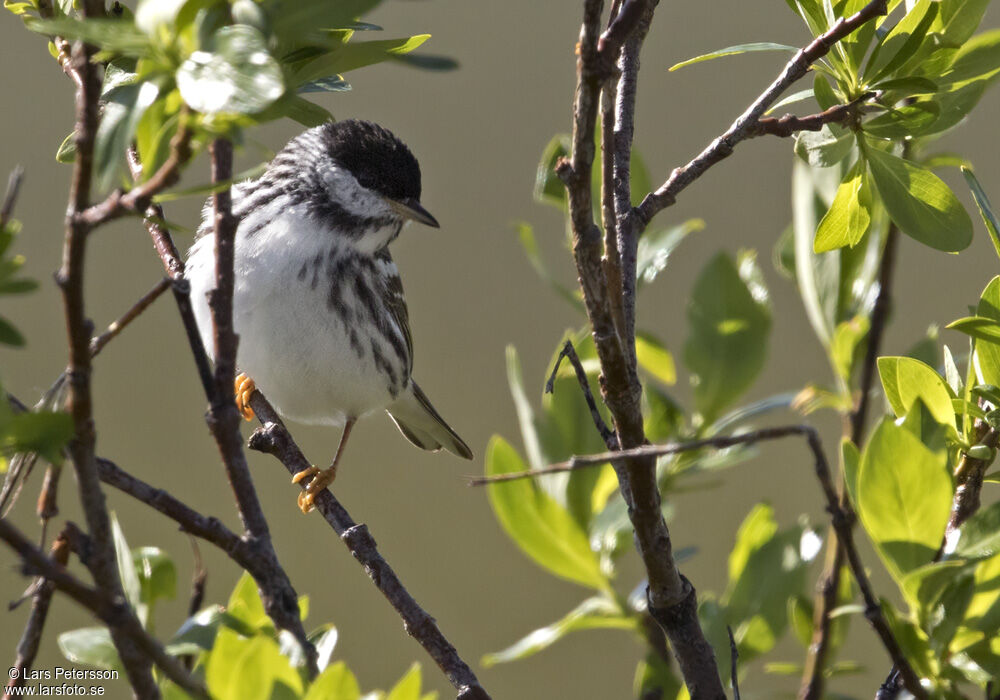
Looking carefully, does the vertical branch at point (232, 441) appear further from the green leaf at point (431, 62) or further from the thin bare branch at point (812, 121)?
the thin bare branch at point (812, 121)

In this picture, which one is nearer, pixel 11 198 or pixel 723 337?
pixel 11 198

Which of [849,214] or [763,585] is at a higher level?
[849,214]

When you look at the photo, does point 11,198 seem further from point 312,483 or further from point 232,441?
point 312,483

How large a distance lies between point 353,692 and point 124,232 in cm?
543

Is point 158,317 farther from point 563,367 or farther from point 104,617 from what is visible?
point 104,617

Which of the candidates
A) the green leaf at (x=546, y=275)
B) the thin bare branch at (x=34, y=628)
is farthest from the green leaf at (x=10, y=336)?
the green leaf at (x=546, y=275)

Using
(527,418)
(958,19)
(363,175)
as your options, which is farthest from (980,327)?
(363,175)

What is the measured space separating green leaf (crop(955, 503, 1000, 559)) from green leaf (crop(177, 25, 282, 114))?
56cm

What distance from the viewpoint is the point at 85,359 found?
61cm

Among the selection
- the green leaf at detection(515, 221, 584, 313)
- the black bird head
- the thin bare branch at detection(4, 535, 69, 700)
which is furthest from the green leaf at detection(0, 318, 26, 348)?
the black bird head

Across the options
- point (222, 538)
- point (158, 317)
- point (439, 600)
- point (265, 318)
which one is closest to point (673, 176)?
point (222, 538)

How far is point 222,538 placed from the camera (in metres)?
0.70

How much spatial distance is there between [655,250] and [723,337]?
0.50ft

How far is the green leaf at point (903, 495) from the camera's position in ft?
2.31
